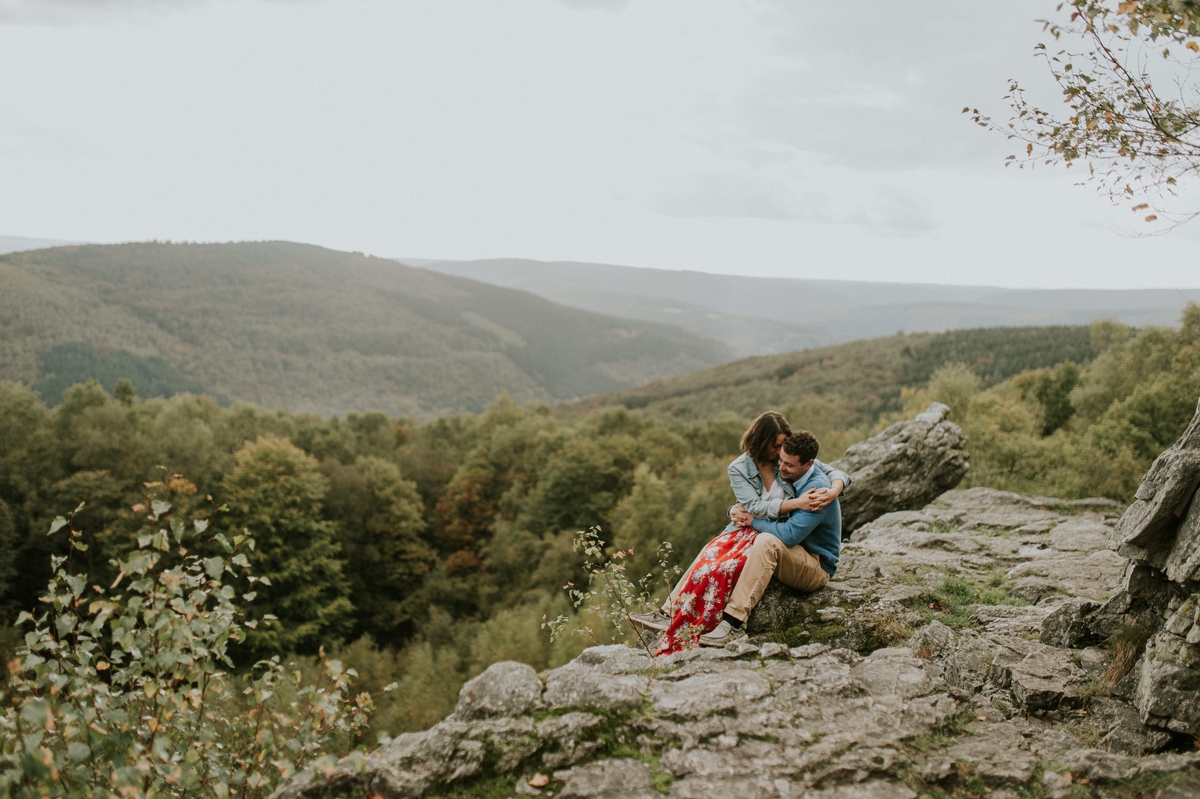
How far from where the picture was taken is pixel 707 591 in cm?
883

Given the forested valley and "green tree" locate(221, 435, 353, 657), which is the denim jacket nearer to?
the forested valley

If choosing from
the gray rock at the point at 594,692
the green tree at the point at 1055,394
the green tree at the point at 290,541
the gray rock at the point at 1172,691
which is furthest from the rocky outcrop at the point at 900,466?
the green tree at the point at 1055,394

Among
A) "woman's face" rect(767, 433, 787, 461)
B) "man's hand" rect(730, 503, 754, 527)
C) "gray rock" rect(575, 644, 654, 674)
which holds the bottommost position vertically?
"gray rock" rect(575, 644, 654, 674)

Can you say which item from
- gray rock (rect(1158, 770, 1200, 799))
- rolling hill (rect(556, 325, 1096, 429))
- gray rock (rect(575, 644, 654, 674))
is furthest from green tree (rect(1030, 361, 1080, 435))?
gray rock (rect(1158, 770, 1200, 799))

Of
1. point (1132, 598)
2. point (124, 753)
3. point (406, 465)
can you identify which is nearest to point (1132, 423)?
point (1132, 598)

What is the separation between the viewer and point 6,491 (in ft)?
143

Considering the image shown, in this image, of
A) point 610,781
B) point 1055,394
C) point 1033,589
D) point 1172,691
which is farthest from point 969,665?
point 1055,394

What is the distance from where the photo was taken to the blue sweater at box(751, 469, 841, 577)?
8.61 meters

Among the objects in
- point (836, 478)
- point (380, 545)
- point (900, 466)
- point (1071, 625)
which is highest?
point (836, 478)

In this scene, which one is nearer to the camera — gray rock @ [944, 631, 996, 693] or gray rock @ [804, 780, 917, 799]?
gray rock @ [804, 780, 917, 799]

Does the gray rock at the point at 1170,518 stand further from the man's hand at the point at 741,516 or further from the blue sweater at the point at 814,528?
the man's hand at the point at 741,516

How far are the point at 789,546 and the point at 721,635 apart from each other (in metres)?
1.48

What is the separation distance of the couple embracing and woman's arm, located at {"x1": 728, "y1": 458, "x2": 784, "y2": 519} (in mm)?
13

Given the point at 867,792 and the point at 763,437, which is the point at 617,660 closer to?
the point at 867,792
